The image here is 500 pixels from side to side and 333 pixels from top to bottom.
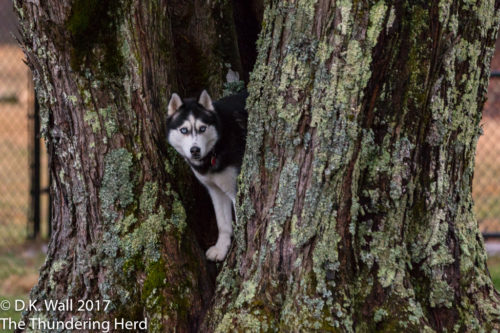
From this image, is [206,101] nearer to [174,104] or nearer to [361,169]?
[174,104]

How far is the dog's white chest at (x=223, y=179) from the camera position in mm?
4555

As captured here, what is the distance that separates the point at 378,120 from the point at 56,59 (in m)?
1.83

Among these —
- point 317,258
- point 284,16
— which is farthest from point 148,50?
point 317,258

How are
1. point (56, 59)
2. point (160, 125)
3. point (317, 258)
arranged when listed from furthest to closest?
point (160, 125) < point (56, 59) < point (317, 258)

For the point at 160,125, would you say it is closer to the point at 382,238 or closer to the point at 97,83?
the point at 97,83

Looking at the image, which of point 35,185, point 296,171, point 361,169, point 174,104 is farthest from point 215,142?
point 35,185

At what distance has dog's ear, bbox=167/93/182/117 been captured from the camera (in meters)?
4.23

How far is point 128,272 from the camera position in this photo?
4020 millimetres

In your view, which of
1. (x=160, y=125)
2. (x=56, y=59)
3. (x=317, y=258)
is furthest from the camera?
(x=160, y=125)

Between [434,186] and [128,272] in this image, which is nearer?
[434,186]

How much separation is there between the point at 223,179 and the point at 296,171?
1.10m

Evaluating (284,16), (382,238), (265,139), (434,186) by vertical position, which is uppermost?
(284,16)

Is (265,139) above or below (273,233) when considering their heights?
above

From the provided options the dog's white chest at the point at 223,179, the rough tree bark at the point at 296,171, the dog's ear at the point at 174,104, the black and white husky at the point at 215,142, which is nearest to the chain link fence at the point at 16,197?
the rough tree bark at the point at 296,171
